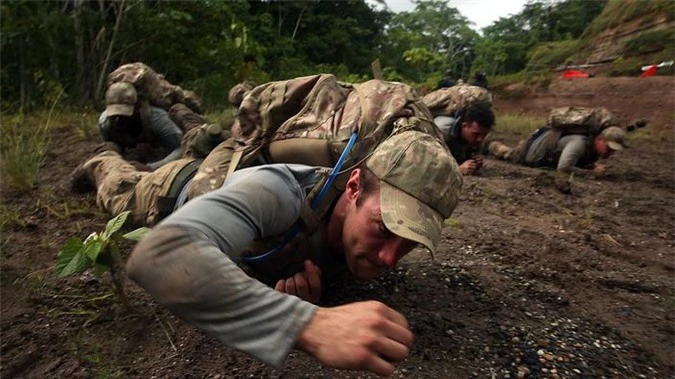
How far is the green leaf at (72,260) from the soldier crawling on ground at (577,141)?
16.6 feet

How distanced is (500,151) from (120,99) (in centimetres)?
479

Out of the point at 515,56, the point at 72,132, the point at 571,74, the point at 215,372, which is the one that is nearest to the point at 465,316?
the point at 215,372

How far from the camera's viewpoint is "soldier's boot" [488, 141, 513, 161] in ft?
21.7

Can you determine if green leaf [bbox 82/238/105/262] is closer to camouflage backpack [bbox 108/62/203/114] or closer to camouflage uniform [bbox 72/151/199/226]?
camouflage uniform [bbox 72/151/199/226]

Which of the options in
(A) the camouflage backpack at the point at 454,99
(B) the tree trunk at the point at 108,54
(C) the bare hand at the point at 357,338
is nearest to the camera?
(C) the bare hand at the point at 357,338

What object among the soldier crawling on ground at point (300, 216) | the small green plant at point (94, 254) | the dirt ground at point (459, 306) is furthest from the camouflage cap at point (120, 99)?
the small green plant at point (94, 254)

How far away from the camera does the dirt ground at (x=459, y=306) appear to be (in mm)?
1729

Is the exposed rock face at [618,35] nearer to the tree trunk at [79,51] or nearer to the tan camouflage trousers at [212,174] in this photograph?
the tree trunk at [79,51]

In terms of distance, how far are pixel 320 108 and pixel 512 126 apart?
8.30 m

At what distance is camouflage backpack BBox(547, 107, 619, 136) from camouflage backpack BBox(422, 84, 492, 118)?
44.3 inches

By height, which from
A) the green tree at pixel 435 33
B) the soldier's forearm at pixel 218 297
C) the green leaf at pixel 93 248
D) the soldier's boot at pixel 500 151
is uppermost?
the green tree at pixel 435 33

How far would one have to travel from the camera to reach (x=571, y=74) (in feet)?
40.3

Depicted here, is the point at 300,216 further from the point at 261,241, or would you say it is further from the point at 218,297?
the point at 218,297

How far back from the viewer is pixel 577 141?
5.54 metres
